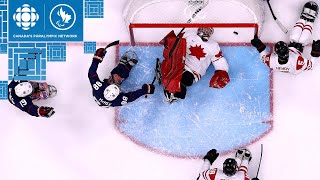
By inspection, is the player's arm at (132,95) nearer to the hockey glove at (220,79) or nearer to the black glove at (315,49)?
the hockey glove at (220,79)

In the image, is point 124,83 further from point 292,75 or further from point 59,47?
point 292,75

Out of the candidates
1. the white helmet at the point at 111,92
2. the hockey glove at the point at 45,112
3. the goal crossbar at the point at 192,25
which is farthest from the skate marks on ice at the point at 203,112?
the hockey glove at the point at 45,112

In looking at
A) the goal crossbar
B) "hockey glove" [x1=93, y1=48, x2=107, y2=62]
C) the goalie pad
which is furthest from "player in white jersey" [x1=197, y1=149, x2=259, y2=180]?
"hockey glove" [x1=93, y1=48, x2=107, y2=62]

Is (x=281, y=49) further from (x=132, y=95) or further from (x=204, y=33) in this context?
(x=132, y=95)

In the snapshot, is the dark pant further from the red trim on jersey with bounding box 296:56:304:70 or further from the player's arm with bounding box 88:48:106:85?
the red trim on jersey with bounding box 296:56:304:70

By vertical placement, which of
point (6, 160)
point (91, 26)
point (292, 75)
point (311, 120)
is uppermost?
point (91, 26)

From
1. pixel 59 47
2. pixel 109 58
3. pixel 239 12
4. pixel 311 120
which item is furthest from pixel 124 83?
pixel 311 120
